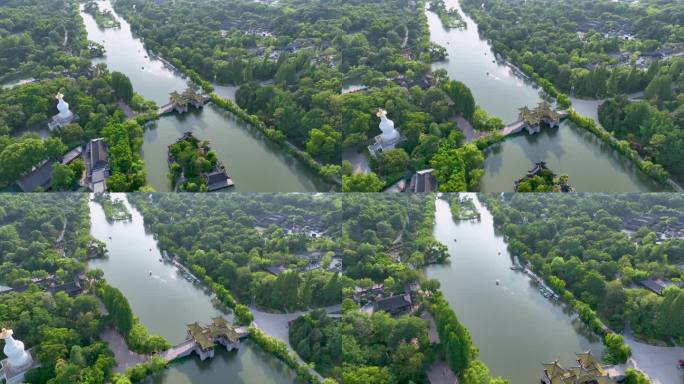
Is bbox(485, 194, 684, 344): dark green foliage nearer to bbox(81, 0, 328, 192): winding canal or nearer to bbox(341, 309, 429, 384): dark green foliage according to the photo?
bbox(341, 309, 429, 384): dark green foliage

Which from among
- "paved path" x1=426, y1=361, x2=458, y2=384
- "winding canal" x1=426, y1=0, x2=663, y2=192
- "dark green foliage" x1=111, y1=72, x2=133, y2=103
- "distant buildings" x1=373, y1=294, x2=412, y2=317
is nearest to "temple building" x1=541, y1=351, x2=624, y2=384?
"paved path" x1=426, y1=361, x2=458, y2=384

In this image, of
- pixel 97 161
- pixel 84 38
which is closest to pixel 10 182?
pixel 97 161

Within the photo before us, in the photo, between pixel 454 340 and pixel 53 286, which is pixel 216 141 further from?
pixel 454 340

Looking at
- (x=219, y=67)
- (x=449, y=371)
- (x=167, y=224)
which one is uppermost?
(x=219, y=67)

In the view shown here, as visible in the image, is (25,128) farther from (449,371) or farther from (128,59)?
(449,371)

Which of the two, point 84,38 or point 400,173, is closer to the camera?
point 400,173

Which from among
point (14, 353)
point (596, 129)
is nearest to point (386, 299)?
point (14, 353)
